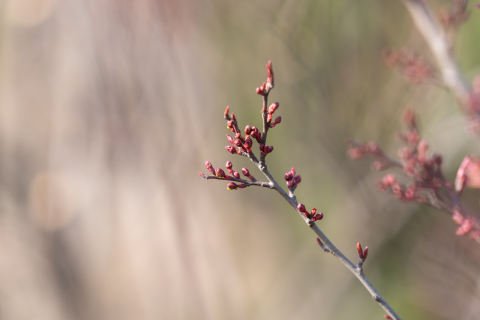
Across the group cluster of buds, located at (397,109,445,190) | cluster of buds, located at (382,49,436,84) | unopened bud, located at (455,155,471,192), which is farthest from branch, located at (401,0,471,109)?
unopened bud, located at (455,155,471,192)

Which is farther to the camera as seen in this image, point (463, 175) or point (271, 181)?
point (463, 175)

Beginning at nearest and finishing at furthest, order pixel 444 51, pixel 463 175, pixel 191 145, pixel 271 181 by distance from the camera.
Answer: pixel 271 181
pixel 463 175
pixel 444 51
pixel 191 145

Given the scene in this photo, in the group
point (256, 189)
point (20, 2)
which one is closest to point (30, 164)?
point (20, 2)

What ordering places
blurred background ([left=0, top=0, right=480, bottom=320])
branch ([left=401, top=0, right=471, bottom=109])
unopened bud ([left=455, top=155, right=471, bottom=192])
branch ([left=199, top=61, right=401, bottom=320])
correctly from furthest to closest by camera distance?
1. blurred background ([left=0, top=0, right=480, bottom=320])
2. branch ([left=401, top=0, right=471, bottom=109])
3. unopened bud ([left=455, top=155, right=471, bottom=192])
4. branch ([left=199, top=61, right=401, bottom=320])

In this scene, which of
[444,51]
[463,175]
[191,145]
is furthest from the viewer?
[191,145]

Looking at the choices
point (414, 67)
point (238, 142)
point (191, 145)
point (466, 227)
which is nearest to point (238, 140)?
point (238, 142)

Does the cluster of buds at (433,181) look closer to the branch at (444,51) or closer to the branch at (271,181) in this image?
the branch at (271,181)

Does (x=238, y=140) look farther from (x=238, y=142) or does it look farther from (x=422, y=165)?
(x=422, y=165)

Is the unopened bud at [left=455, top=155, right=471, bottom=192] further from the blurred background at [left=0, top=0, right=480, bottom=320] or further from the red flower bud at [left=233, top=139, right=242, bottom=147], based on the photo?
the blurred background at [left=0, top=0, right=480, bottom=320]

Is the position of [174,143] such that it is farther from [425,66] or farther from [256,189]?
[256,189]
